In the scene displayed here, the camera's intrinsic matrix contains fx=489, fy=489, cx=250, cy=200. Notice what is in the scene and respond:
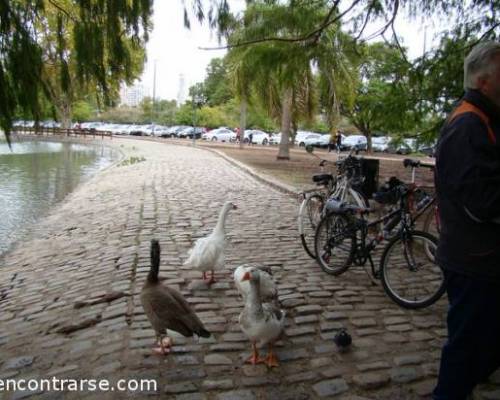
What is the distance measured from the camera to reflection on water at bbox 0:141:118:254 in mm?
11513

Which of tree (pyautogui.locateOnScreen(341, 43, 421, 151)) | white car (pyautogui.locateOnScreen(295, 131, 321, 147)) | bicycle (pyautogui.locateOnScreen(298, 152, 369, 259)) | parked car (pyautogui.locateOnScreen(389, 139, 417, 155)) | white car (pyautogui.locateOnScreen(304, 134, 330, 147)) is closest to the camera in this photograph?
bicycle (pyautogui.locateOnScreen(298, 152, 369, 259))

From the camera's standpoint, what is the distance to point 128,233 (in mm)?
8445

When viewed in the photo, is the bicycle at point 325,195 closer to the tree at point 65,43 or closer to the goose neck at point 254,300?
the goose neck at point 254,300

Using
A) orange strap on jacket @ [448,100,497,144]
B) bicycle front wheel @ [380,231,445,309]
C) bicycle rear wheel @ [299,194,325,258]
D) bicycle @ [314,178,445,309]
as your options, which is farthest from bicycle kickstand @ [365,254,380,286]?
orange strap on jacket @ [448,100,497,144]

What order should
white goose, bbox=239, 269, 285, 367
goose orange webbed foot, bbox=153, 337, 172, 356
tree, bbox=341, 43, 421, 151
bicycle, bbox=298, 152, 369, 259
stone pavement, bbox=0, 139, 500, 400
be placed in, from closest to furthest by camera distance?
stone pavement, bbox=0, 139, 500, 400, white goose, bbox=239, 269, 285, 367, goose orange webbed foot, bbox=153, 337, 172, 356, bicycle, bbox=298, 152, 369, 259, tree, bbox=341, 43, 421, 151

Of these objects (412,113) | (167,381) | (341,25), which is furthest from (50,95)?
(412,113)

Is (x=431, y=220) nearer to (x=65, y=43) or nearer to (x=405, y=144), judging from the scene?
(x=405, y=144)

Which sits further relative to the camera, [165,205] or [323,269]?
[165,205]

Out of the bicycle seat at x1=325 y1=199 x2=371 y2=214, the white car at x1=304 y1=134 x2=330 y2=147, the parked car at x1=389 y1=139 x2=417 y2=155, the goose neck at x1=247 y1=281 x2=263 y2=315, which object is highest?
the parked car at x1=389 y1=139 x2=417 y2=155

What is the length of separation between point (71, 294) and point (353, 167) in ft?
14.1

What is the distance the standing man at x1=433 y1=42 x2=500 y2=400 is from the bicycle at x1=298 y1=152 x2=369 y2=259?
13.5 ft

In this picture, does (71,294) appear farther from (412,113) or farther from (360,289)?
(412,113)

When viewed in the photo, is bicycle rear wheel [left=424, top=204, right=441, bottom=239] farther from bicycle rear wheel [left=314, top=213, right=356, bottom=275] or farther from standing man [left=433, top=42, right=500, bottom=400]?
standing man [left=433, top=42, right=500, bottom=400]

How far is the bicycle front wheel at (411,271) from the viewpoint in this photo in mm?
4898
